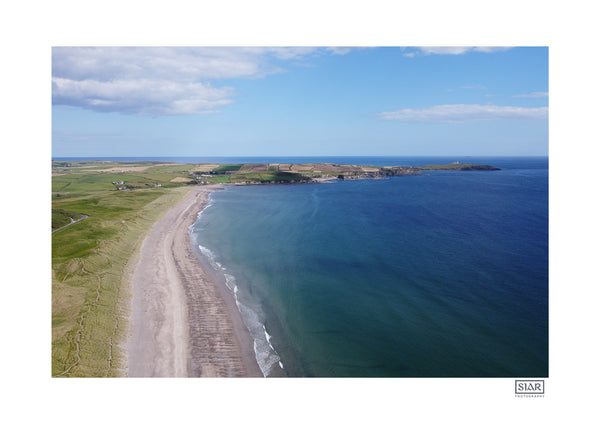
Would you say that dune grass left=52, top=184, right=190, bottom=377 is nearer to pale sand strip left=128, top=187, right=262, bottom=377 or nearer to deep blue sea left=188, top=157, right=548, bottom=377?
pale sand strip left=128, top=187, right=262, bottom=377

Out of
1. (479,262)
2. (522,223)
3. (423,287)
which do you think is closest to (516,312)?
(423,287)

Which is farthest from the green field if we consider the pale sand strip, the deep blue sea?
the deep blue sea

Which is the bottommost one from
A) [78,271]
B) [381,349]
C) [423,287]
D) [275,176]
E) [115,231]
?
[381,349]

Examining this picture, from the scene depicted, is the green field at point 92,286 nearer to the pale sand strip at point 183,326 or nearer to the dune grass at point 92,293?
the dune grass at point 92,293

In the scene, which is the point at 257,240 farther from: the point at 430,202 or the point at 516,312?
the point at 430,202

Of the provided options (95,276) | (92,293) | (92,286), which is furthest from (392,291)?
(95,276)

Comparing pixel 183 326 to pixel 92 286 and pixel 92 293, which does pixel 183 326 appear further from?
pixel 92 286
